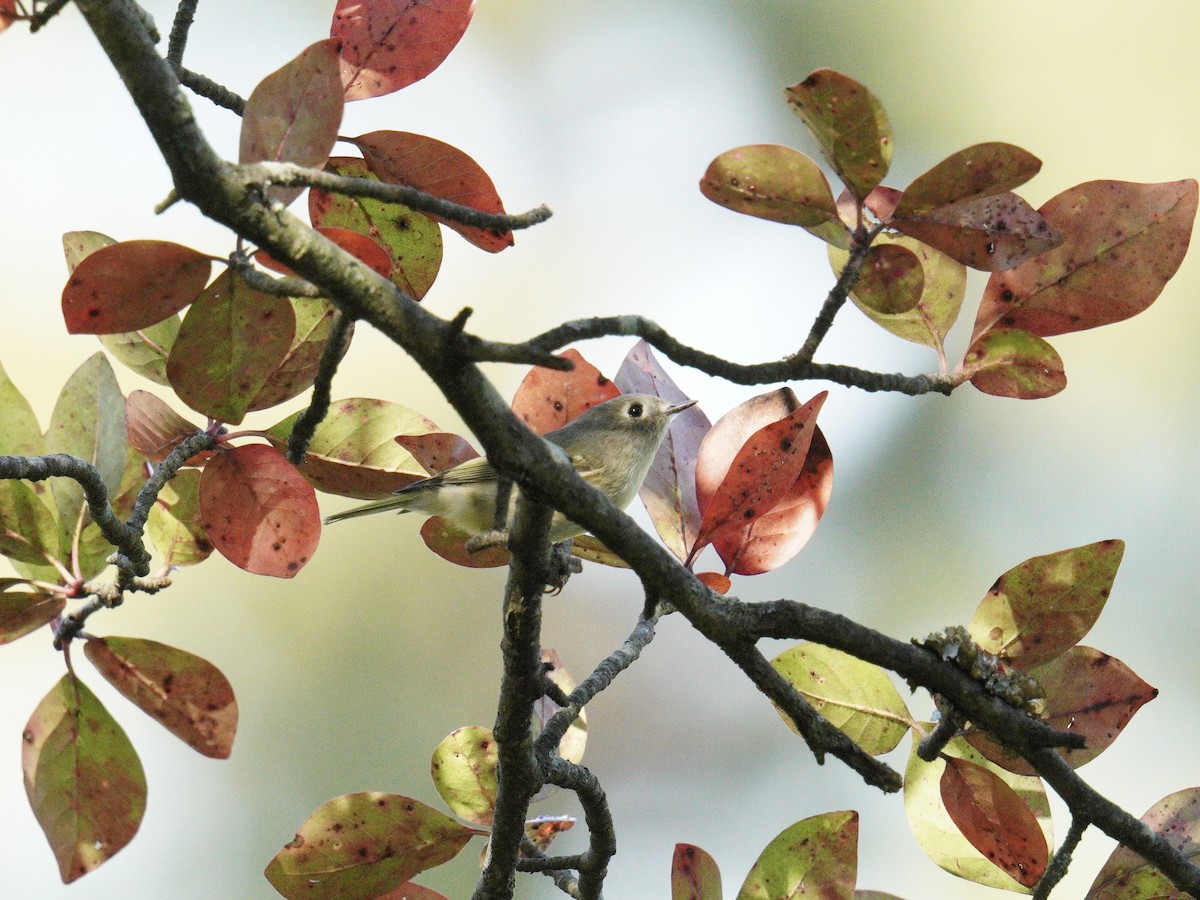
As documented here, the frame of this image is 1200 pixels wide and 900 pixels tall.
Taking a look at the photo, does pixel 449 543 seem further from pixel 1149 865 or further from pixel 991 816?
pixel 1149 865

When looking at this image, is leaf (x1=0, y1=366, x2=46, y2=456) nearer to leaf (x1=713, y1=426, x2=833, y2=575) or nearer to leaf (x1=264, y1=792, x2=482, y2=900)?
leaf (x1=264, y1=792, x2=482, y2=900)

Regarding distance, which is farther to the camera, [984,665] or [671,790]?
[671,790]

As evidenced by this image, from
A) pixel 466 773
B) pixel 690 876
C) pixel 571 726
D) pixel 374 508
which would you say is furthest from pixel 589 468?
pixel 690 876

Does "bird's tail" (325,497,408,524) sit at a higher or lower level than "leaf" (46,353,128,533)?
higher

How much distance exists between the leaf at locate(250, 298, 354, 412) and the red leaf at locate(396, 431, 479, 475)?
0.27ft

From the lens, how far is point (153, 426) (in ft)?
2.96

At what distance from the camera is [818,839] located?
806mm

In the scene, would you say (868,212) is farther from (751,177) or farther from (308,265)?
(308,265)

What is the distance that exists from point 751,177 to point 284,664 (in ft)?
8.12

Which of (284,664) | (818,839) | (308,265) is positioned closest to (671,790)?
(284,664)

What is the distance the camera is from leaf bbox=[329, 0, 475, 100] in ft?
2.54

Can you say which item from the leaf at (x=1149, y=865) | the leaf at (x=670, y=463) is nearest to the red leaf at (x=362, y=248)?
the leaf at (x=670, y=463)

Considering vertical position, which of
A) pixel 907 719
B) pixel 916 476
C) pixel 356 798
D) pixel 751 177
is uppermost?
pixel 916 476

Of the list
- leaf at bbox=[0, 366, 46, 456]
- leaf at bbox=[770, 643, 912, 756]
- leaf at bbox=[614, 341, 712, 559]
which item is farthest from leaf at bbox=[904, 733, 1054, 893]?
leaf at bbox=[0, 366, 46, 456]
